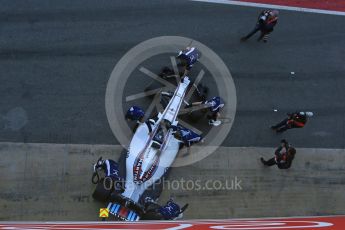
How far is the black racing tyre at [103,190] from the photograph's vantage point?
11343 millimetres

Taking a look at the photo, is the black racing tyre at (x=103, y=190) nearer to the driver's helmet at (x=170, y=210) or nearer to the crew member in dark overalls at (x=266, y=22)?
the driver's helmet at (x=170, y=210)

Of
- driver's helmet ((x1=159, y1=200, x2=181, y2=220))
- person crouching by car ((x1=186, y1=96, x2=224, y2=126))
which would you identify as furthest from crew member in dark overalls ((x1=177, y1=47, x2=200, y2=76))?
driver's helmet ((x1=159, y1=200, x2=181, y2=220))

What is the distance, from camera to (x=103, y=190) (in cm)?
1143

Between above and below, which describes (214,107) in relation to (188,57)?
below

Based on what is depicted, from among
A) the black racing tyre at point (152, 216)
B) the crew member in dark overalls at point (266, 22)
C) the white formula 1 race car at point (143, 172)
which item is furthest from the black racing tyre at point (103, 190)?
the crew member in dark overalls at point (266, 22)

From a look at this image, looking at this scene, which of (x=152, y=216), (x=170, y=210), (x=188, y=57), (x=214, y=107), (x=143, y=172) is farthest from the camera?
(x=188, y=57)

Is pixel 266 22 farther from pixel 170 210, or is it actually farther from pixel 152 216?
pixel 152 216

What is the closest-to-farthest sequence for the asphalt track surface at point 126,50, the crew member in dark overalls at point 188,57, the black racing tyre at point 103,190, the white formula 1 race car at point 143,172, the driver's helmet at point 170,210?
the driver's helmet at point 170,210 < the white formula 1 race car at point 143,172 < the black racing tyre at point 103,190 < the asphalt track surface at point 126,50 < the crew member in dark overalls at point 188,57

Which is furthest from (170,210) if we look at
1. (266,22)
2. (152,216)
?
(266,22)

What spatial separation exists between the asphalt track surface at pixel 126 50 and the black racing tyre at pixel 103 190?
5.10 feet

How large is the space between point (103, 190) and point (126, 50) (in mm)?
4539

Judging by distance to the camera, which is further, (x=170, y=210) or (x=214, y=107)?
(x=214, y=107)

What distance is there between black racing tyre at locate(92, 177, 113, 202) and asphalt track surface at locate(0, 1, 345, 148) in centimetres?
156

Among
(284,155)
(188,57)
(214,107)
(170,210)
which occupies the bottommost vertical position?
(170,210)
